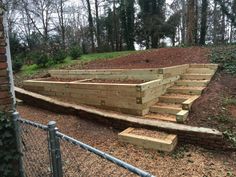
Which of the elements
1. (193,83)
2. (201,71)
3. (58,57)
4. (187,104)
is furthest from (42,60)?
(187,104)

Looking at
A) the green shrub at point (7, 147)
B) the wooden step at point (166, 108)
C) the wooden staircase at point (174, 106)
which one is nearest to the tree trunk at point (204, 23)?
the wooden staircase at point (174, 106)

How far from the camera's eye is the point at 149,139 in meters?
3.94

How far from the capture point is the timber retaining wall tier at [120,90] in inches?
192

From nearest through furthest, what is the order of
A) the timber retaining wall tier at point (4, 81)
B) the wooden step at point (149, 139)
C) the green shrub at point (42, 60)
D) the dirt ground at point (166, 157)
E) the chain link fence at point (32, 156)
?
the timber retaining wall tier at point (4, 81) → the chain link fence at point (32, 156) → the dirt ground at point (166, 157) → the wooden step at point (149, 139) → the green shrub at point (42, 60)

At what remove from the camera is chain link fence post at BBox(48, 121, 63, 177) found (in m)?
2.07

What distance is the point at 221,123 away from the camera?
421 cm

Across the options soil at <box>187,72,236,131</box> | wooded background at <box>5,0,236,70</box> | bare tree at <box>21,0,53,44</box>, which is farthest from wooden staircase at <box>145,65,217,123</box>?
bare tree at <box>21,0,53,44</box>

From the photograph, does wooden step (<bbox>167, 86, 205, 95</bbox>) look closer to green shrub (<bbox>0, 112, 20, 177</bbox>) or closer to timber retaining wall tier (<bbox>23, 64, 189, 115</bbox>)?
timber retaining wall tier (<bbox>23, 64, 189, 115</bbox>)

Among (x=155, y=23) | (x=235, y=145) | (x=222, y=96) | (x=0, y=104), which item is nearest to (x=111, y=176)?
(x=0, y=104)

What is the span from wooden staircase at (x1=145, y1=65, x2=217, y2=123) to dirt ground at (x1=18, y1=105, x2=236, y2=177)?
77 cm

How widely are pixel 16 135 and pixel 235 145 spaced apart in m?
3.05

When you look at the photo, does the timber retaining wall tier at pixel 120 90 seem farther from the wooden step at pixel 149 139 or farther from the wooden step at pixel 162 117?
the wooden step at pixel 149 139

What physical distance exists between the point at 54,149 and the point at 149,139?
212cm

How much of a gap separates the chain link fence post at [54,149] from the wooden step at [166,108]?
3047 mm
